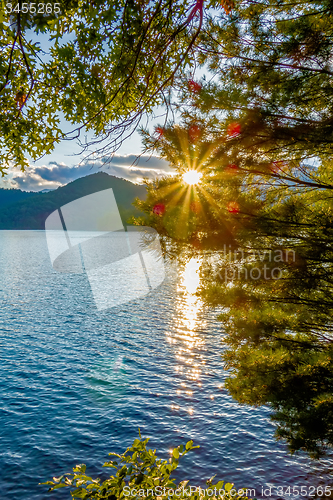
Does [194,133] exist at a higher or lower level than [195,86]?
lower

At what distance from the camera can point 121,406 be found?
48.5 feet

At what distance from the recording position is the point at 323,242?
26.3 ft

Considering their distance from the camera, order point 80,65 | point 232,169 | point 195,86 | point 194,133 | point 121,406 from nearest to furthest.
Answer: point 80,65, point 195,86, point 194,133, point 232,169, point 121,406

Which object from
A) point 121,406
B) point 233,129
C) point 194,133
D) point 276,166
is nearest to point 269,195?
point 276,166

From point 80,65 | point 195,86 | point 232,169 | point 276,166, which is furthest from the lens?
point 276,166

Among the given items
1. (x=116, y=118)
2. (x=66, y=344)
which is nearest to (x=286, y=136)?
(x=116, y=118)

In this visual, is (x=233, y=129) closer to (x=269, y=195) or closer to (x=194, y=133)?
(x=194, y=133)

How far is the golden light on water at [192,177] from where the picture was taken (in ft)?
26.6

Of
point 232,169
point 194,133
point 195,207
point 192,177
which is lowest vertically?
point 195,207

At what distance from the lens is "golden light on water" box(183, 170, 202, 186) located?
26.6ft

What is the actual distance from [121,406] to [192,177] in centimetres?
1102

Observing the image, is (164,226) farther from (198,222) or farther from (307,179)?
(307,179)

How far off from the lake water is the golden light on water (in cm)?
928

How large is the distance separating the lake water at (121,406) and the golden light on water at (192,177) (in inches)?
365
